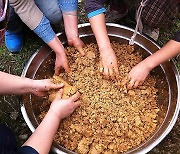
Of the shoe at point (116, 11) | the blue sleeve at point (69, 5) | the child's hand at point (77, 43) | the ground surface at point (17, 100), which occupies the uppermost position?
the blue sleeve at point (69, 5)

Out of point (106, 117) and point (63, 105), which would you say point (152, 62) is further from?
point (63, 105)

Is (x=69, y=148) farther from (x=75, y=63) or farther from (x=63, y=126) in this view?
(x=75, y=63)

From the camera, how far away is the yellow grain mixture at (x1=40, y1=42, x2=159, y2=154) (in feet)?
4.92

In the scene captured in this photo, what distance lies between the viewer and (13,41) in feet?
6.36

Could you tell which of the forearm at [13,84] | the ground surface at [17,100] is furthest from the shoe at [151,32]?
the forearm at [13,84]

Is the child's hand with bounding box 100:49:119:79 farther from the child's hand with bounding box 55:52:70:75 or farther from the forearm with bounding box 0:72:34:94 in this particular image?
the forearm with bounding box 0:72:34:94

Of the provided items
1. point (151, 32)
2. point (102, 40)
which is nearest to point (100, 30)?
point (102, 40)

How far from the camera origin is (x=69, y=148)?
1516mm

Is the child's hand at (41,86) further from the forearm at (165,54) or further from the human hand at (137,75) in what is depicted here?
the forearm at (165,54)

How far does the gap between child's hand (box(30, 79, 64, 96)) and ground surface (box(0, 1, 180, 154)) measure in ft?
1.09

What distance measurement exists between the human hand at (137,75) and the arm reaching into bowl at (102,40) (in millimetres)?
61

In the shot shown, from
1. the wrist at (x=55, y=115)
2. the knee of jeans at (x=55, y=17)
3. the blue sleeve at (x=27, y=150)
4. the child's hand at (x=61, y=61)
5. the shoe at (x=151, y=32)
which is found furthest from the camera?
the shoe at (x=151, y=32)

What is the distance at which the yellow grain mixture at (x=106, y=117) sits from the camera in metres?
1.50

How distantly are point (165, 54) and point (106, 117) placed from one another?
38cm
